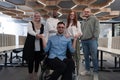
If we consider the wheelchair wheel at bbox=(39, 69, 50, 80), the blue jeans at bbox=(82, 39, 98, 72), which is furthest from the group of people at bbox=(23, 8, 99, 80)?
the wheelchair wheel at bbox=(39, 69, 50, 80)

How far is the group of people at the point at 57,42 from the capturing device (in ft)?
12.0

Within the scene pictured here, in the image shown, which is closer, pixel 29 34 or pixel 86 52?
pixel 29 34

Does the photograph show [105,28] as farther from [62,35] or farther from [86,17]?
[62,35]

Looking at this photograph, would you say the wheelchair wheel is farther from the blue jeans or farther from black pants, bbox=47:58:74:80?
the blue jeans

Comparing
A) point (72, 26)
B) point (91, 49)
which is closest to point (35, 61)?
point (72, 26)

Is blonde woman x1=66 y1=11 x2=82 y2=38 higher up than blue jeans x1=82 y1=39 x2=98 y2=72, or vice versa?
blonde woman x1=66 y1=11 x2=82 y2=38

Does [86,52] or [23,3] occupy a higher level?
[23,3]

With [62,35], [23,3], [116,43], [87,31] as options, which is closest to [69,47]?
[62,35]

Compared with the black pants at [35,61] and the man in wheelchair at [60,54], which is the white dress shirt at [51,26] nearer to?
the black pants at [35,61]

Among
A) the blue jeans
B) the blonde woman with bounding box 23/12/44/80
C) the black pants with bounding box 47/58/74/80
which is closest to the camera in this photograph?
the black pants with bounding box 47/58/74/80

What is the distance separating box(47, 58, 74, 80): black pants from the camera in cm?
358

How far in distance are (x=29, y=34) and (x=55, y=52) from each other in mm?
769

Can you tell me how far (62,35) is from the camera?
384cm

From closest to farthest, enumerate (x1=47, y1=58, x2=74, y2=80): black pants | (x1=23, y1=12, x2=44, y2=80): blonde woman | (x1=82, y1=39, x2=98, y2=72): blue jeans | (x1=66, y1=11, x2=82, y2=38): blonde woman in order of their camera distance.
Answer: (x1=47, y1=58, x2=74, y2=80): black pants
(x1=23, y1=12, x2=44, y2=80): blonde woman
(x1=66, y1=11, x2=82, y2=38): blonde woman
(x1=82, y1=39, x2=98, y2=72): blue jeans
